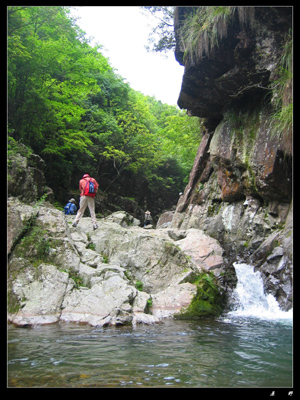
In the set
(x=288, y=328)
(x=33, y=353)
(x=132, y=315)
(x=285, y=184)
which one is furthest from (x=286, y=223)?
(x=33, y=353)

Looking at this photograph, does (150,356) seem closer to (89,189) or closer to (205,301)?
(205,301)

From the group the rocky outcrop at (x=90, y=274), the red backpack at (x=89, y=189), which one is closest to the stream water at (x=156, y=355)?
the rocky outcrop at (x=90, y=274)

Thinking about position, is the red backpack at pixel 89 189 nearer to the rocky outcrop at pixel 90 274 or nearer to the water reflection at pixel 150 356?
the rocky outcrop at pixel 90 274

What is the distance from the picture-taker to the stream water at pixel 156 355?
381 centimetres

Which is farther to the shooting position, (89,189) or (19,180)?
(89,189)

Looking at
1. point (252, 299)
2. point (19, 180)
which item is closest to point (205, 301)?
point (252, 299)

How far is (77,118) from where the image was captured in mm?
19484

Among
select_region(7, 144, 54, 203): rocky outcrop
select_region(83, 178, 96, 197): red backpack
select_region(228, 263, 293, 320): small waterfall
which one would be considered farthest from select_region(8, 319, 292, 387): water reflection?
select_region(83, 178, 96, 197): red backpack

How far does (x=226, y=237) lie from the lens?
44.2ft

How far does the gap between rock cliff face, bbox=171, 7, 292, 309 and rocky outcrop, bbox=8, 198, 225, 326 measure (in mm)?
Answer: 2010

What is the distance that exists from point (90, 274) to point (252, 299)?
5.13 metres

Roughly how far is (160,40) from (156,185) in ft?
67.5

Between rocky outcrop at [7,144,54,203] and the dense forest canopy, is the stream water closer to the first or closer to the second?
rocky outcrop at [7,144,54,203]
